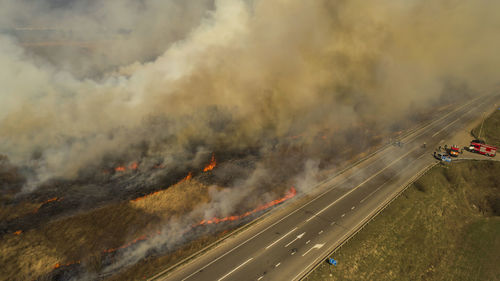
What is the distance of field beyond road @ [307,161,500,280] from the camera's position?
25.5 meters

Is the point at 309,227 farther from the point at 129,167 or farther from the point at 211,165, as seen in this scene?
the point at 129,167

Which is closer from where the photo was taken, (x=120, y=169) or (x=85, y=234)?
(x=85, y=234)

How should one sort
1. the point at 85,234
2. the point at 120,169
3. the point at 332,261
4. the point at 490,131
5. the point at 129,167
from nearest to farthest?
1. the point at 332,261
2. the point at 85,234
3. the point at 120,169
4. the point at 129,167
5. the point at 490,131

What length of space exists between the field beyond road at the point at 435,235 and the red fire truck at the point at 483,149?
2955mm

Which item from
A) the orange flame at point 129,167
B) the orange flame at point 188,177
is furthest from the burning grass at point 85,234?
the orange flame at point 129,167

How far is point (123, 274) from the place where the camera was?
22312 mm

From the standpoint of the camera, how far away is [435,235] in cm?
3133

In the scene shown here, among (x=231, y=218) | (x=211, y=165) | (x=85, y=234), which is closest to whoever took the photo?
(x=85, y=234)

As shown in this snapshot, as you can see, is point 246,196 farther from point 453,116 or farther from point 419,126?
point 453,116

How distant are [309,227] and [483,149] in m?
38.0

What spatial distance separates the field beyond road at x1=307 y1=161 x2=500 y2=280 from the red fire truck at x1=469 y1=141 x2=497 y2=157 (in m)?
2.95

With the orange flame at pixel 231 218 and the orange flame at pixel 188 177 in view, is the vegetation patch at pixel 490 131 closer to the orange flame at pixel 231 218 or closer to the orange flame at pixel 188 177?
the orange flame at pixel 231 218

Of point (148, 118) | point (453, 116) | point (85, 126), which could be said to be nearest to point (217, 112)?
point (148, 118)

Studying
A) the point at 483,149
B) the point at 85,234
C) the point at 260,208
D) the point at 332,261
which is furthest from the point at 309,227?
the point at 483,149
